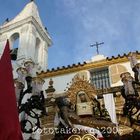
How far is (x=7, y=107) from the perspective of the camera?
7109 millimetres

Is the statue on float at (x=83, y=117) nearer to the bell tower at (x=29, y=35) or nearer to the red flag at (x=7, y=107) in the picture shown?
the red flag at (x=7, y=107)

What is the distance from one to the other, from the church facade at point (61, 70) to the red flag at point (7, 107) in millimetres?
5132

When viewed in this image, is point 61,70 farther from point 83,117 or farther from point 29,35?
point 83,117

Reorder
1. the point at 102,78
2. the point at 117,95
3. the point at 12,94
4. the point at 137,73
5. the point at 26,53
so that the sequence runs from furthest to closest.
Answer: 1. the point at 26,53
2. the point at 102,78
3. the point at 117,95
4. the point at 137,73
5. the point at 12,94

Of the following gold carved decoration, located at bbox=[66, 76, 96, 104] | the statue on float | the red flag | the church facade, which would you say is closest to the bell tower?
the church facade

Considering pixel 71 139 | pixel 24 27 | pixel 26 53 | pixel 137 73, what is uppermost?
pixel 24 27

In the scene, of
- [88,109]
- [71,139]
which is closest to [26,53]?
[88,109]

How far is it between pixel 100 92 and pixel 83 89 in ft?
5.17

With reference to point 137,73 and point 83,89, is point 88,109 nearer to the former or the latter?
point 83,89

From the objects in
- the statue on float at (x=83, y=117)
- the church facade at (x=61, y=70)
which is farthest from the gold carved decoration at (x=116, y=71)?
the statue on float at (x=83, y=117)

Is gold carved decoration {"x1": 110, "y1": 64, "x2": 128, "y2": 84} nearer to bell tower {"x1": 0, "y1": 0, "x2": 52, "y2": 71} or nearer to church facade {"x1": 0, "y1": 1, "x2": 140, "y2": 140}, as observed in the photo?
church facade {"x1": 0, "y1": 1, "x2": 140, "y2": 140}

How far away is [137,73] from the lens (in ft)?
35.1

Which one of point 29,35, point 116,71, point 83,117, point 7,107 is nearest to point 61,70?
point 116,71

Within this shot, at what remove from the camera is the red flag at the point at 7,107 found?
263 inches
